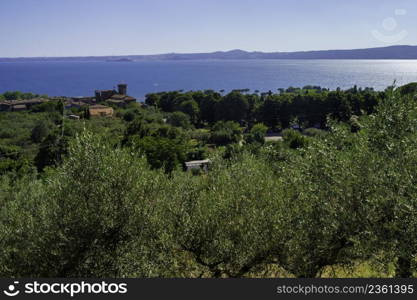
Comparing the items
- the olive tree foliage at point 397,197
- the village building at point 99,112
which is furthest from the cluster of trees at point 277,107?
the olive tree foliage at point 397,197

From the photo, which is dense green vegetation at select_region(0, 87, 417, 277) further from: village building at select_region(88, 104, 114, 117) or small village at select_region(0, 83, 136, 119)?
village building at select_region(88, 104, 114, 117)

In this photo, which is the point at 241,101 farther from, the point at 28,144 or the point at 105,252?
the point at 105,252

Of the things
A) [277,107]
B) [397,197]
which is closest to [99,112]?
[277,107]

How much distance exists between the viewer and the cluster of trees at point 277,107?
200ft

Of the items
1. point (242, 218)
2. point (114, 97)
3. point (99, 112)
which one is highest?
point (242, 218)

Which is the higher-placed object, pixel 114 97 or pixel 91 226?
pixel 91 226

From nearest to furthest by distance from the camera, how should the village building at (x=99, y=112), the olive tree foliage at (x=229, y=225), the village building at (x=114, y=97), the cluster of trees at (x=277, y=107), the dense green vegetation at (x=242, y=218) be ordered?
the dense green vegetation at (x=242, y=218) < the olive tree foliage at (x=229, y=225) < the cluster of trees at (x=277, y=107) < the village building at (x=99, y=112) < the village building at (x=114, y=97)

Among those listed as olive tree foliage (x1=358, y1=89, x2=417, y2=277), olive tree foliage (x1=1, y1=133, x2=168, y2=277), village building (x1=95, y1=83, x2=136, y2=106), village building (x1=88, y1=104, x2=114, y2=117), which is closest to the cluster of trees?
village building (x1=88, y1=104, x2=114, y2=117)

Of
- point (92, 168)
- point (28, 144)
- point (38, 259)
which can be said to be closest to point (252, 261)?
point (92, 168)

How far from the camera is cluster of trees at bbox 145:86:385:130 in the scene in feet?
200

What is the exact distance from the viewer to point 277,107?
66.2 m

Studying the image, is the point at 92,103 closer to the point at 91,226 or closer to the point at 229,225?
the point at 91,226

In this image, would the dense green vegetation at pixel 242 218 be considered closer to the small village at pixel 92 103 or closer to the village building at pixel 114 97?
the small village at pixel 92 103

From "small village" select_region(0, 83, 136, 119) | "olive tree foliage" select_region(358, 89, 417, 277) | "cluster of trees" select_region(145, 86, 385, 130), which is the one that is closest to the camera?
"olive tree foliage" select_region(358, 89, 417, 277)
